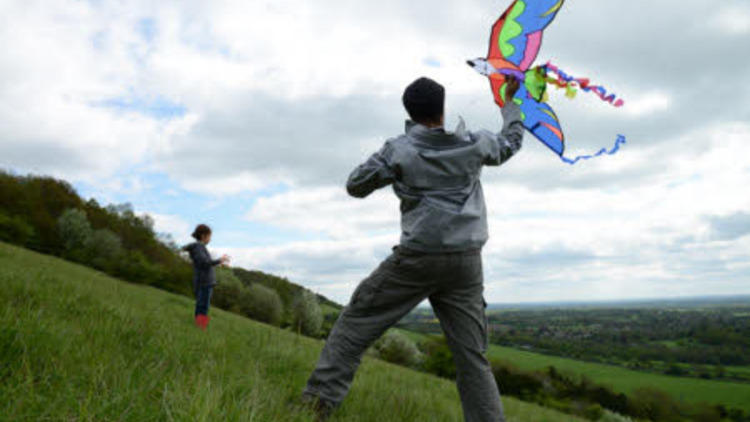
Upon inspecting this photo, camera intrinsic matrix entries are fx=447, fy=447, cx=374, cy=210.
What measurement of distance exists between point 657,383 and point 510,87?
2216 inches

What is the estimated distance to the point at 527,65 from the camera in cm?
333

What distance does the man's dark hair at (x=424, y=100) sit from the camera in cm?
291

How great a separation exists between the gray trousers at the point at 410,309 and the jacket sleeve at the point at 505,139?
0.65 m

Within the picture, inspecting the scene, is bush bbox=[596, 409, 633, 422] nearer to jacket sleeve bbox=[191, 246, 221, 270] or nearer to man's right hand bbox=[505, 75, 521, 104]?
jacket sleeve bbox=[191, 246, 221, 270]

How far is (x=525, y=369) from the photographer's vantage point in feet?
144

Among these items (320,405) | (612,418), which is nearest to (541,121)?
(320,405)

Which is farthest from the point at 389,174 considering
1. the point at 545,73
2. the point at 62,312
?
the point at 62,312

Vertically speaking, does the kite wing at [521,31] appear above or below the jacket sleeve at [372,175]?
above

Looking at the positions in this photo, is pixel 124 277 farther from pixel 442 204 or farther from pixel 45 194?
pixel 442 204

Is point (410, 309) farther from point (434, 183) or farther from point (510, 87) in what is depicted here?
point (510, 87)

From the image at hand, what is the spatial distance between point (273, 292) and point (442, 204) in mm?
47071

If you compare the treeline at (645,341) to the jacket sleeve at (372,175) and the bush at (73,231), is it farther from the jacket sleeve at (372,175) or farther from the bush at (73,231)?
the jacket sleeve at (372,175)

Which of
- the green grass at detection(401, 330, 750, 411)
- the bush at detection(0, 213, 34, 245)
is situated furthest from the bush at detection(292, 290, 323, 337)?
the bush at detection(0, 213, 34, 245)

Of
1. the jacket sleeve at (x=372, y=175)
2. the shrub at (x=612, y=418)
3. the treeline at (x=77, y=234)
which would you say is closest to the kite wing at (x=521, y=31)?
the jacket sleeve at (x=372, y=175)
